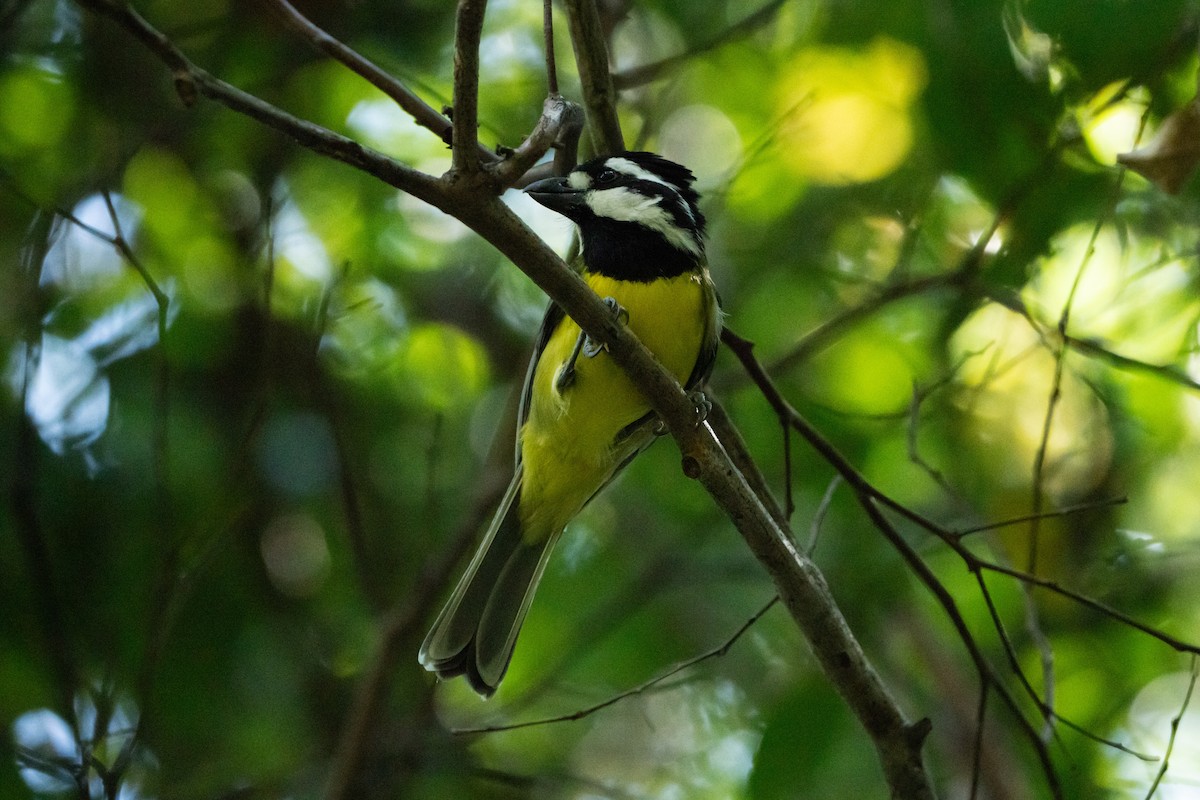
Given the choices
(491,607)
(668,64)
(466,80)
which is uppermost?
(668,64)

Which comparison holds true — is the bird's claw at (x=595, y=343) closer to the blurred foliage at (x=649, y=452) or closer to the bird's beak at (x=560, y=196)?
the bird's beak at (x=560, y=196)

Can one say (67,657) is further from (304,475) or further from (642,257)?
(642,257)

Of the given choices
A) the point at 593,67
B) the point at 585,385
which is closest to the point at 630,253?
the point at 585,385

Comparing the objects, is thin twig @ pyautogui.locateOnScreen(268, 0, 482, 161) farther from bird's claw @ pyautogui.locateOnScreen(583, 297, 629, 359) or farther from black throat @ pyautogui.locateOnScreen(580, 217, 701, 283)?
black throat @ pyautogui.locateOnScreen(580, 217, 701, 283)

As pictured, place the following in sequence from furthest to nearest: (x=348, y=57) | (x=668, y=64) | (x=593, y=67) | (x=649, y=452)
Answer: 1. (x=649, y=452)
2. (x=668, y=64)
3. (x=593, y=67)
4. (x=348, y=57)

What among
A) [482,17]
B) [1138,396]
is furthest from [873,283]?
[482,17]

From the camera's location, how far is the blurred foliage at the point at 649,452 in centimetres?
401

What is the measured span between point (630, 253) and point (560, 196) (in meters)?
0.31

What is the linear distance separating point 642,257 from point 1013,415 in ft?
8.40

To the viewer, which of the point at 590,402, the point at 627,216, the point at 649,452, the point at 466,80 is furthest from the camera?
the point at 649,452

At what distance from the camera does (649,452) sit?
4.99 metres

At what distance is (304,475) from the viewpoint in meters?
4.73

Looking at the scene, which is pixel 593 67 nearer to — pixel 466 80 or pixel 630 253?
pixel 630 253

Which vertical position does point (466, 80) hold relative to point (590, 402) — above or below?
below
